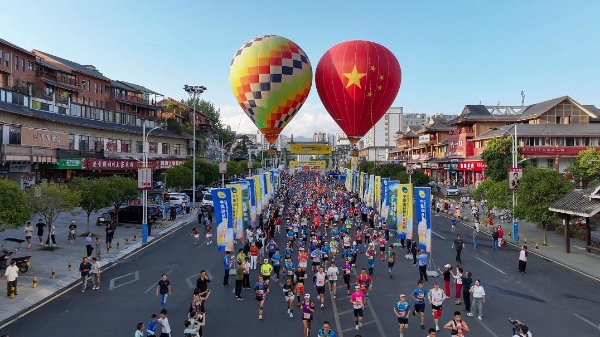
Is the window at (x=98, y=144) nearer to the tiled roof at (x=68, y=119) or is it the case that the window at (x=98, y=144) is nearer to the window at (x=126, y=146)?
the tiled roof at (x=68, y=119)

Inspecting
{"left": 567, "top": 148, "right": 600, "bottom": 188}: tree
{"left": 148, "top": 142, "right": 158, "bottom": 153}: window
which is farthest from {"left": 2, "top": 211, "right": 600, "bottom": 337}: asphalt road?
{"left": 148, "top": 142, "right": 158, "bottom": 153}: window

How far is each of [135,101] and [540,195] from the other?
232 feet

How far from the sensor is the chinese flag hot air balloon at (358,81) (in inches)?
1332

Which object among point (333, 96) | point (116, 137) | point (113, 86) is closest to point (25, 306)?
point (333, 96)

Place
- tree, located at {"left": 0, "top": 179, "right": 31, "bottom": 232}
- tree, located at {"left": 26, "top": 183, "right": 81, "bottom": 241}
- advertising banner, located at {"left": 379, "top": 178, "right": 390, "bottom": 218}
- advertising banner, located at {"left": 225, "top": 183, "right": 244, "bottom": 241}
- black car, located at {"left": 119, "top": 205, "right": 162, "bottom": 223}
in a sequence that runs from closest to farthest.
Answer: tree, located at {"left": 0, "top": 179, "right": 31, "bottom": 232} → advertising banner, located at {"left": 225, "top": 183, "right": 244, "bottom": 241} → tree, located at {"left": 26, "top": 183, "right": 81, "bottom": 241} → advertising banner, located at {"left": 379, "top": 178, "right": 390, "bottom": 218} → black car, located at {"left": 119, "top": 205, "right": 162, "bottom": 223}

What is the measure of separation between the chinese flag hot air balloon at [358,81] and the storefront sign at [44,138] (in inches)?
1138

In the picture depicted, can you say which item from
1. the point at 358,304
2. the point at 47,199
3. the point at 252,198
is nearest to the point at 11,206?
the point at 47,199

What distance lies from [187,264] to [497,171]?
146 feet

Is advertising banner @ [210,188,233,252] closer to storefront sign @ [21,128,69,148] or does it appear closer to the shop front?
storefront sign @ [21,128,69,148]

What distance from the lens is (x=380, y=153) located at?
172m

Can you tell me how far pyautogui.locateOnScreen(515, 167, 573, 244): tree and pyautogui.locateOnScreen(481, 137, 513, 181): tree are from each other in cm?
2634

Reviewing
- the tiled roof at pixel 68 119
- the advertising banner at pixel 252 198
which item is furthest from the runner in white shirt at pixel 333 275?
the tiled roof at pixel 68 119

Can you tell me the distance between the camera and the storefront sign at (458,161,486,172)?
72.1 metres

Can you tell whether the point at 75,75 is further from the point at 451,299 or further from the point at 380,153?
the point at 380,153
